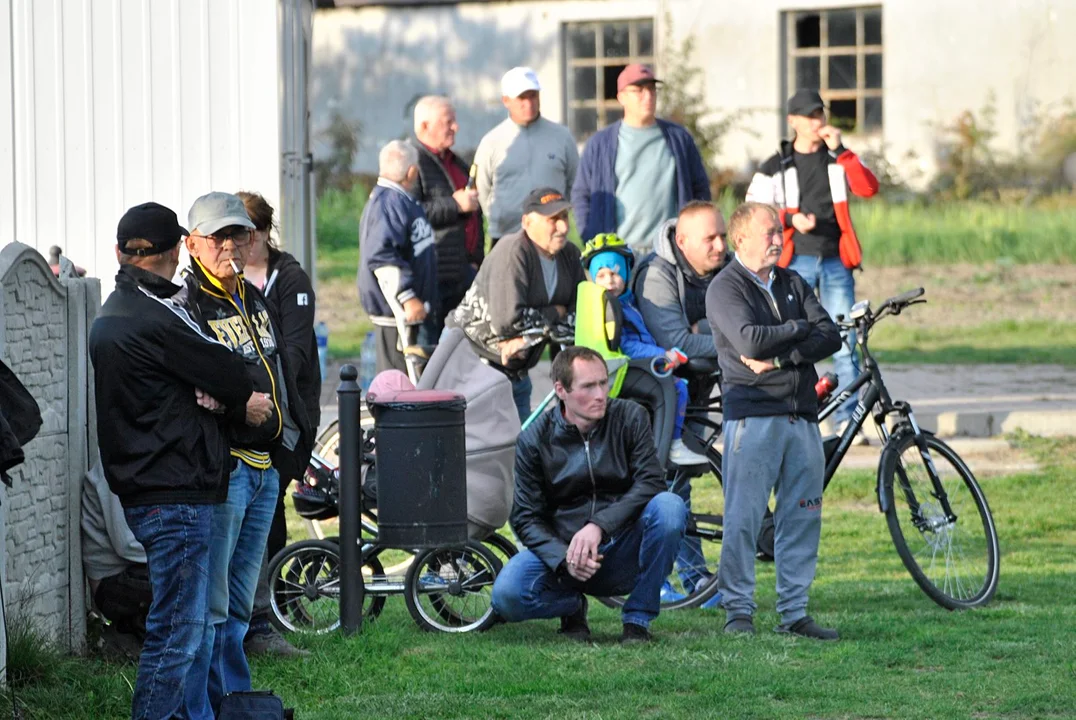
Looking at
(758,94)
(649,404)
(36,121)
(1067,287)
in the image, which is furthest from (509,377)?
(758,94)

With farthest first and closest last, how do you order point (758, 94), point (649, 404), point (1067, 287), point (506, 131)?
point (758, 94), point (1067, 287), point (506, 131), point (649, 404)

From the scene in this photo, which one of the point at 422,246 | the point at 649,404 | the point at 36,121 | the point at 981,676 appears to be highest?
the point at 36,121

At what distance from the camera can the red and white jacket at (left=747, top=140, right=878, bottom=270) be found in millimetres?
11375

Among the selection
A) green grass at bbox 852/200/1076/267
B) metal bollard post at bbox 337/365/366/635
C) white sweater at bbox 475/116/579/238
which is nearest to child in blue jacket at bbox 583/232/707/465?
metal bollard post at bbox 337/365/366/635

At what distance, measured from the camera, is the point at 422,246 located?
403 inches

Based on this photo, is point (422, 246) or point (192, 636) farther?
point (422, 246)

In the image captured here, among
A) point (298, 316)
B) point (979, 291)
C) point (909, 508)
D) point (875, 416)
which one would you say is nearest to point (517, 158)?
point (875, 416)

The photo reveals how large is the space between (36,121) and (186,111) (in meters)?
0.89

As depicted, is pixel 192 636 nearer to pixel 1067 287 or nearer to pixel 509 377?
pixel 509 377

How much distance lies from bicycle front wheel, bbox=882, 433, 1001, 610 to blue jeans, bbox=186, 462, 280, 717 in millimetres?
3269

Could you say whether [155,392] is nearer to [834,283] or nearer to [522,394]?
[522,394]

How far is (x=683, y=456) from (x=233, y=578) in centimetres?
302

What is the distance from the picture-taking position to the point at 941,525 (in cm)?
818

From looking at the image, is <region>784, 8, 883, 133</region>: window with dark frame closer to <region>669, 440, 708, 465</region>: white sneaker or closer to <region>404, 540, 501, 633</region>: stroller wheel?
<region>669, 440, 708, 465</region>: white sneaker
